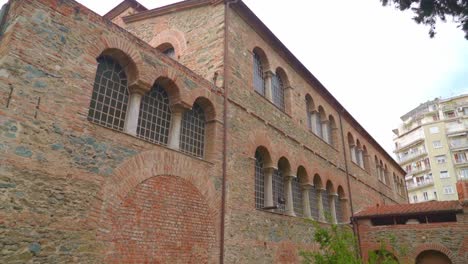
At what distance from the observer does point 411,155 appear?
4922 cm

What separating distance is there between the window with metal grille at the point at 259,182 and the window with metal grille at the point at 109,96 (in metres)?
4.69

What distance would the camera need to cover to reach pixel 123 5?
13617 mm

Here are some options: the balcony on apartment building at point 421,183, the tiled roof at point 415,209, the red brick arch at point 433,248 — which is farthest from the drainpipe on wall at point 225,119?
the balcony on apartment building at point 421,183

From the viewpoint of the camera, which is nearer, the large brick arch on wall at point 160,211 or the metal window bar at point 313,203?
the large brick arch on wall at point 160,211

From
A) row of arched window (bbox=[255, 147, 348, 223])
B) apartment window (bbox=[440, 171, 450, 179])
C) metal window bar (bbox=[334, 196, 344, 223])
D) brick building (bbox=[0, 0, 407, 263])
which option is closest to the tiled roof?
metal window bar (bbox=[334, 196, 344, 223])

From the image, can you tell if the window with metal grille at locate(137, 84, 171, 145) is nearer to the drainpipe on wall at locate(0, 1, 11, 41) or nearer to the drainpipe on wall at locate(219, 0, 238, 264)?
the drainpipe on wall at locate(219, 0, 238, 264)

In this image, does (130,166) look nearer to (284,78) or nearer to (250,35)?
(250,35)

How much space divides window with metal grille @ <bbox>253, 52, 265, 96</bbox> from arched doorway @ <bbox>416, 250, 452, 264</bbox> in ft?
29.5

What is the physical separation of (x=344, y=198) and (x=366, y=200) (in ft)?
11.6

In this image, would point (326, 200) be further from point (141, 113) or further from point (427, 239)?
point (141, 113)

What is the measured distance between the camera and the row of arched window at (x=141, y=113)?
6.21 m

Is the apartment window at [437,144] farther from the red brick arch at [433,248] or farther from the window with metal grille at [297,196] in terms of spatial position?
the window with metal grille at [297,196]

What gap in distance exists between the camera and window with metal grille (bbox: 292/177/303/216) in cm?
1154

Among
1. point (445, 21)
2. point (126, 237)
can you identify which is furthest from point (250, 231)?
point (445, 21)
